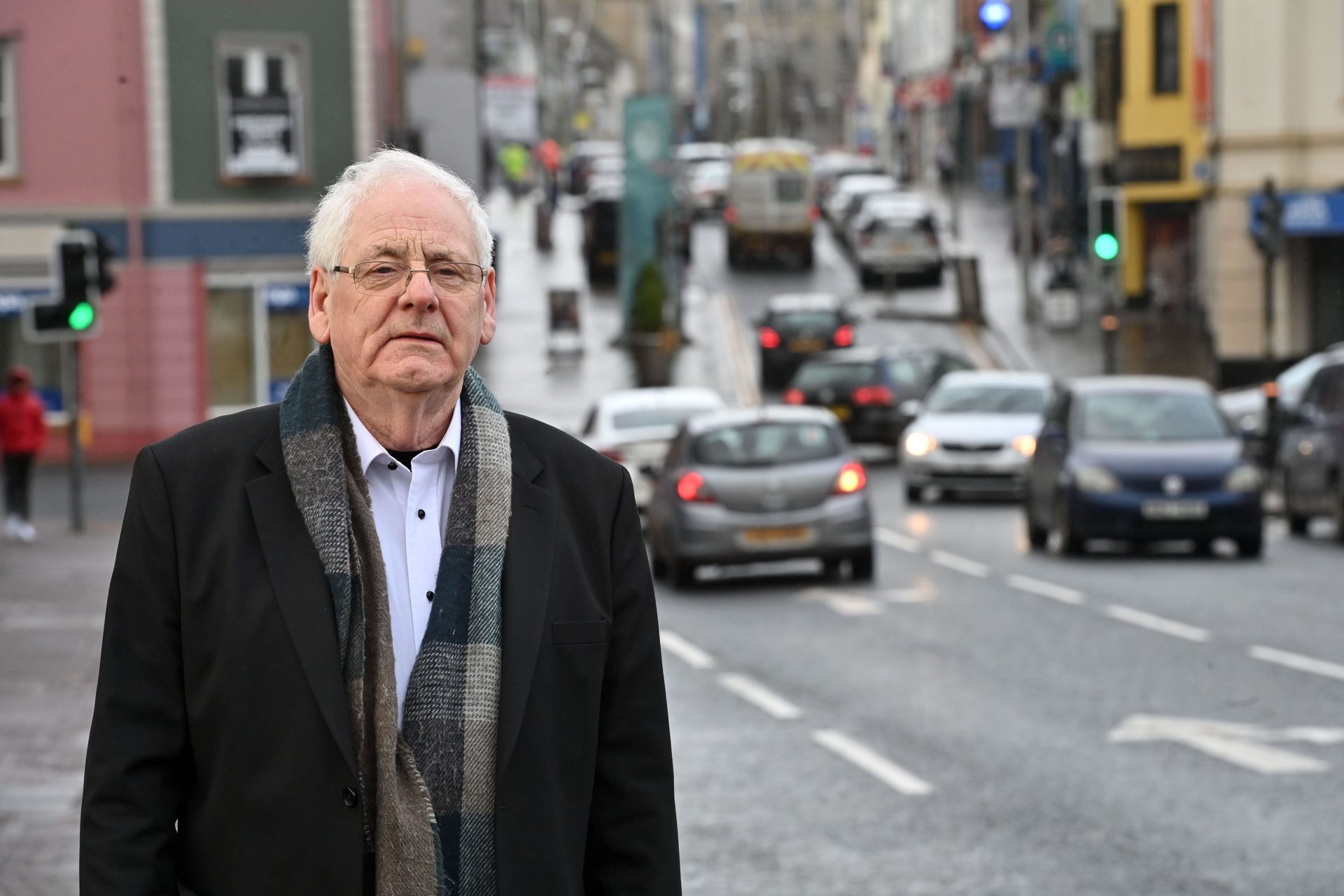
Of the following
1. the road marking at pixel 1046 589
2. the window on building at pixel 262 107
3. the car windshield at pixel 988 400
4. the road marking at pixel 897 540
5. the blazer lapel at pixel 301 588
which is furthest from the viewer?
the window on building at pixel 262 107

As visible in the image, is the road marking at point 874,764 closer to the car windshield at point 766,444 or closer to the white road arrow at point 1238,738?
the white road arrow at point 1238,738

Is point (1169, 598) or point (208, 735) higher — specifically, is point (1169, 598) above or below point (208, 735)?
below

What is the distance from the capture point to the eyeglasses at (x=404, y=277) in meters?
4.17

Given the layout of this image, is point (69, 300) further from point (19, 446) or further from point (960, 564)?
point (960, 564)

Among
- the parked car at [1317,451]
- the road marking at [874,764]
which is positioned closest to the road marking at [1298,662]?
the road marking at [874,764]

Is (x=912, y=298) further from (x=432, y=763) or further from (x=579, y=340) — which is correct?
(x=432, y=763)

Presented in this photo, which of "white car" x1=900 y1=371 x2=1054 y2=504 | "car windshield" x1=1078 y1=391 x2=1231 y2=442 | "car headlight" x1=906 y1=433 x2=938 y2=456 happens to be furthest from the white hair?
"car headlight" x1=906 y1=433 x2=938 y2=456

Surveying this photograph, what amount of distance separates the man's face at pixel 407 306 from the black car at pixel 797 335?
43.4 m

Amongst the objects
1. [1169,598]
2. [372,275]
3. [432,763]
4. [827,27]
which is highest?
[827,27]

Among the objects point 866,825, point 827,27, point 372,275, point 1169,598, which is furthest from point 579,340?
point 827,27

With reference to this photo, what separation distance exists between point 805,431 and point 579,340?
31.0 meters

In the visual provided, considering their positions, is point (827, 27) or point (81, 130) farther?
point (827, 27)

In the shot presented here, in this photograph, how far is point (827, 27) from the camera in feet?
610

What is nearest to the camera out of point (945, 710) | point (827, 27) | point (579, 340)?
point (945, 710)
